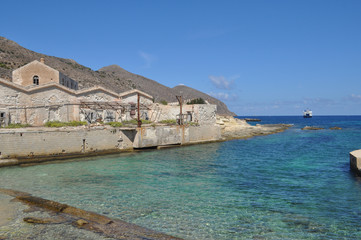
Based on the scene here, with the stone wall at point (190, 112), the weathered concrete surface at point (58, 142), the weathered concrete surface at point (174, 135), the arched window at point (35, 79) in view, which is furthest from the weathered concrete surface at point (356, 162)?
the arched window at point (35, 79)

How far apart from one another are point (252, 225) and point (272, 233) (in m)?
0.69

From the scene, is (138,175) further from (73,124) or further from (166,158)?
(73,124)

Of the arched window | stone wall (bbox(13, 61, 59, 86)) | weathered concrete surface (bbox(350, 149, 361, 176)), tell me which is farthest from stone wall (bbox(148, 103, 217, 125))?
weathered concrete surface (bbox(350, 149, 361, 176))

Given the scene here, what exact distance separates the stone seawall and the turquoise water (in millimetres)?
1749

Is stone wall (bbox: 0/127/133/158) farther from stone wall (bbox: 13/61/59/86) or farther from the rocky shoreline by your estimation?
stone wall (bbox: 13/61/59/86)

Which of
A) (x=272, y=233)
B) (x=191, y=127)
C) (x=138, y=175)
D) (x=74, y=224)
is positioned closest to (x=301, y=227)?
(x=272, y=233)

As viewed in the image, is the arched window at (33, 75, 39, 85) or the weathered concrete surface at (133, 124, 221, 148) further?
the arched window at (33, 75, 39, 85)

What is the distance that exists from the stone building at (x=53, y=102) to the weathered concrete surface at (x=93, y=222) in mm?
17457

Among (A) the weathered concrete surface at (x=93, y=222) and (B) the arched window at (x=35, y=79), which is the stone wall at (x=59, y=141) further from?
(B) the arched window at (x=35, y=79)

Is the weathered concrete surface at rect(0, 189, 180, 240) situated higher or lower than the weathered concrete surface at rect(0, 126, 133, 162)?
lower

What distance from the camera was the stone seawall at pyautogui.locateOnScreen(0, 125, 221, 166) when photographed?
1773cm

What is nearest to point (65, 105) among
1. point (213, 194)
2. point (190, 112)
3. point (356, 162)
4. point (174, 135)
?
point (174, 135)

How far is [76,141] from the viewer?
20.6m

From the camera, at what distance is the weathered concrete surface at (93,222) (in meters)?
6.91
